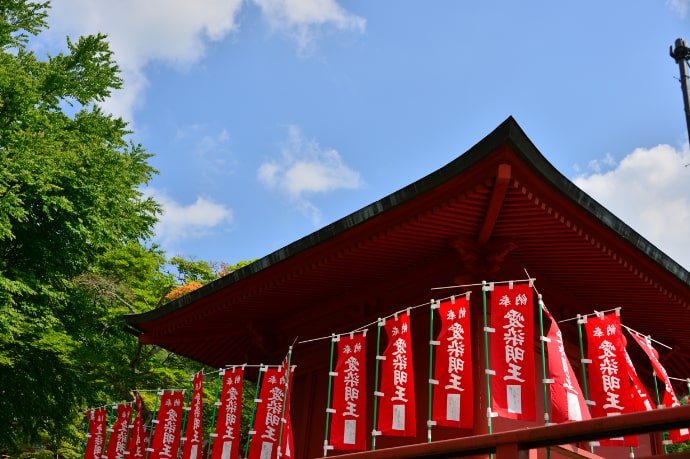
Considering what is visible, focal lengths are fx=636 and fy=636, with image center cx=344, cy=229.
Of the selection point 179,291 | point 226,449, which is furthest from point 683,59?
point 179,291

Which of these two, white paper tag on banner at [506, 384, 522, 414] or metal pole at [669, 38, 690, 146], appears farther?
metal pole at [669, 38, 690, 146]

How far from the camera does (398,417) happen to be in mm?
7348

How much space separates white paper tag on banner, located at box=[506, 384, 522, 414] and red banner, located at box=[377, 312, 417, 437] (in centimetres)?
117

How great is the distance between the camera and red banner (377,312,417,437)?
730 cm

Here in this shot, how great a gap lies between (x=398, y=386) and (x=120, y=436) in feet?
21.3

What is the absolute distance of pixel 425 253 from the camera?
8.69 metres

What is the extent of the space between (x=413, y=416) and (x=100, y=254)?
45.3ft

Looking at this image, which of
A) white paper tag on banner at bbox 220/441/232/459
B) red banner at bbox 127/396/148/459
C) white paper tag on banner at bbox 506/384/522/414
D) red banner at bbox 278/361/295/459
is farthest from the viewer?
red banner at bbox 127/396/148/459

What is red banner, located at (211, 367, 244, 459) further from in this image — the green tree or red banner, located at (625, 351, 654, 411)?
the green tree

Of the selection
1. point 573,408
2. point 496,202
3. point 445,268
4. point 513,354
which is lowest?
point 573,408

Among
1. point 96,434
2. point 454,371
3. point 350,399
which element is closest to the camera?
point 454,371

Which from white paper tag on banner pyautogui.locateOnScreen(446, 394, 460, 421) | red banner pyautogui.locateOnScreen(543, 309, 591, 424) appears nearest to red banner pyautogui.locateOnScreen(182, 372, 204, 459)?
white paper tag on banner pyautogui.locateOnScreen(446, 394, 460, 421)

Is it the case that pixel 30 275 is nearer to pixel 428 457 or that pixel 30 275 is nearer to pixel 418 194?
pixel 418 194

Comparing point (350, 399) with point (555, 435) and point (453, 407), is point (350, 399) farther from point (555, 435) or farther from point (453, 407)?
point (555, 435)
